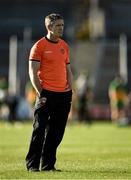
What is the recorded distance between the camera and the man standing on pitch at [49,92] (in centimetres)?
1227

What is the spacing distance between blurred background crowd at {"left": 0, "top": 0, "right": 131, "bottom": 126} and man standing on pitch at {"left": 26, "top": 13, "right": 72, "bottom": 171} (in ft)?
66.6

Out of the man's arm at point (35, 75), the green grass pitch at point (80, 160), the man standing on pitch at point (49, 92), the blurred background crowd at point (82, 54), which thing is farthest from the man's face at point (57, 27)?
the blurred background crowd at point (82, 54)

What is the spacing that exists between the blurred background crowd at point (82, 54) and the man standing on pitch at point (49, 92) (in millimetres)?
20298

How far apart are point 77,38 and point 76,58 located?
427cm

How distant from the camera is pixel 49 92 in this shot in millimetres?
12375

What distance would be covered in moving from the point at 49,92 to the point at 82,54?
120 feet

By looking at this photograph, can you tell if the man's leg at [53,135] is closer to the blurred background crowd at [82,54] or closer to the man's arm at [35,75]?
the man's arm at [35,75]

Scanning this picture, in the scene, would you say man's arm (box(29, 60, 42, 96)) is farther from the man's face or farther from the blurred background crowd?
the blurred background crowd

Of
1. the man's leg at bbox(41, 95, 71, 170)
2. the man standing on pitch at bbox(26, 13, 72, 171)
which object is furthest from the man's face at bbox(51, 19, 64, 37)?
the man's leg at bbox(41, 95, 71, 170)

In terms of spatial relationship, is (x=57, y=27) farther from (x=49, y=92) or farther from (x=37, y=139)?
(x=37, y=139)

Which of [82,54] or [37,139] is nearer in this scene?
[37,139]

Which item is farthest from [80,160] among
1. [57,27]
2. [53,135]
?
[57,27]

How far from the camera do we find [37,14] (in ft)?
179

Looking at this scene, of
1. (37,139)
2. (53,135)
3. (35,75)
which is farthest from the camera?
(53,135)
